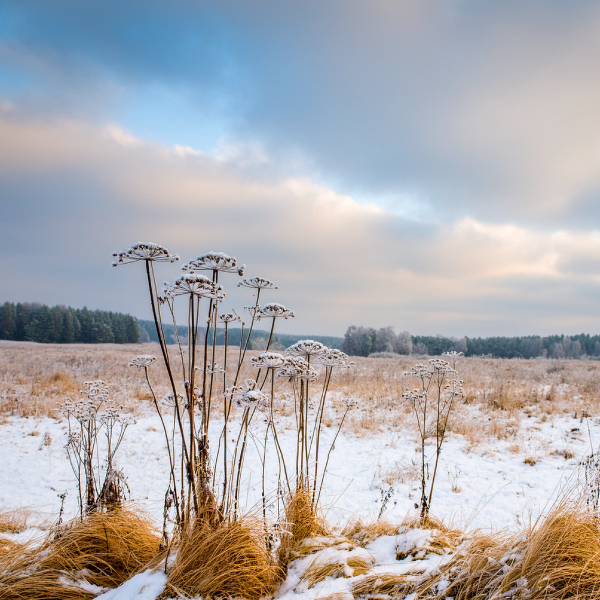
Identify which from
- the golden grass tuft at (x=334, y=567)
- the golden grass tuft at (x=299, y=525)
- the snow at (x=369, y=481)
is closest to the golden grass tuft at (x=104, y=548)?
the snow at (x=369, y=481)

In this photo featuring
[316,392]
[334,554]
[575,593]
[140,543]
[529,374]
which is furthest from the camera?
[529,374]

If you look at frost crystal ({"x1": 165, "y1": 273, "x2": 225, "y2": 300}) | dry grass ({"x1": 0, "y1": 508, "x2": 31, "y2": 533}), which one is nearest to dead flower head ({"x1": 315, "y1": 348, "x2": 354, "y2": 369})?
frost crystal ({"x1": 165, "y1": 273, "x2": 225, "y2": 300})

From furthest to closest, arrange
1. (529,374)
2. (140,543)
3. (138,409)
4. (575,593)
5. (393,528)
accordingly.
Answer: (529,374) < (138,409) < (393,528) < (140,543) < (575,593)

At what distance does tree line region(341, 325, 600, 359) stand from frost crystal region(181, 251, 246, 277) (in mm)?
61863

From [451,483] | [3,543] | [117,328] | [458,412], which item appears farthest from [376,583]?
[117,328]

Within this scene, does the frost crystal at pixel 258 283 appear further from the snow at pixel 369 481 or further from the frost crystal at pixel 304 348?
the snow at pixel 369 481

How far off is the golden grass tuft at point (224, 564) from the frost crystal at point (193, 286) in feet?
5.38

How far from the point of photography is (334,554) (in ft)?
8.48

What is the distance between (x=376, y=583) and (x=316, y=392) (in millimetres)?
11239

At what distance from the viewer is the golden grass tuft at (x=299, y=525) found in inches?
107

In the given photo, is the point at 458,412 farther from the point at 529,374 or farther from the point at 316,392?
the point at 529,374

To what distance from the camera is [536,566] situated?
2148 millimetres

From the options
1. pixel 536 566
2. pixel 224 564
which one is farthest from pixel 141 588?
pixel 536 566

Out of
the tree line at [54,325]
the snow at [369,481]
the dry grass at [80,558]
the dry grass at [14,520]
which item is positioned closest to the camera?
the dry grass at [80,558]
